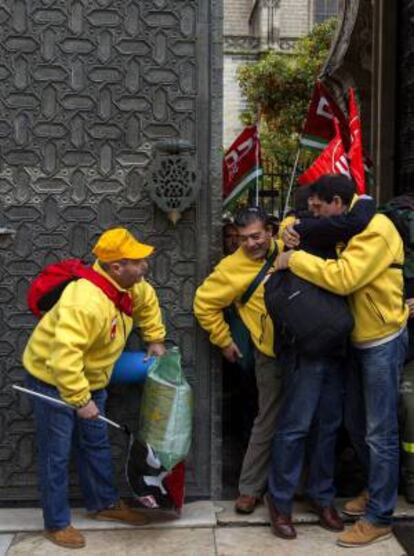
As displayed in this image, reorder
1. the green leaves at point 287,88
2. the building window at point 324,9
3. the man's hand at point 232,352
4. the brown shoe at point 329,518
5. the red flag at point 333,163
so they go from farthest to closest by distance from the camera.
→ the building window at point 324,9 → the green leaves at point 287,88 → the red flag at point 333,163 → the man's hand at point 232,352 → the brown shoe at point 329,518

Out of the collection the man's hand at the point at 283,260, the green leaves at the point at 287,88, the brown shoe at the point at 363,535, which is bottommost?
the brown shoe at the point at 363,535

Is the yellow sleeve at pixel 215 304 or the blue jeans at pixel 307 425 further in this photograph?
the yellow sleeve at pixel 215 304

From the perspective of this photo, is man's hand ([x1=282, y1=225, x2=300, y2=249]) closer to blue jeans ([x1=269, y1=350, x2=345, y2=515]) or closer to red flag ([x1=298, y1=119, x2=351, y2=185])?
blue jeans ([x1=269, y1=350, x2=345, y2=515])

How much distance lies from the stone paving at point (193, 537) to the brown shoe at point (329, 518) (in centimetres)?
4

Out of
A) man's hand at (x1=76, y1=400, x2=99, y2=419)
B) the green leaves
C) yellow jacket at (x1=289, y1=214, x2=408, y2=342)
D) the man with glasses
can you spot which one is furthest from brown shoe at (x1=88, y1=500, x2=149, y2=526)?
the green leaves

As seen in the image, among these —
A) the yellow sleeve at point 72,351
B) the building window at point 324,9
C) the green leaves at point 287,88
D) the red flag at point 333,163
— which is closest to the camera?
the yellow sleeve at point 72,351

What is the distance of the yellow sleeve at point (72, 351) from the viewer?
4023 millimetres

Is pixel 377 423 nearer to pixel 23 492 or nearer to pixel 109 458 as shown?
pixel 109 458

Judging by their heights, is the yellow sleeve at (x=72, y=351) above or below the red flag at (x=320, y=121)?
below

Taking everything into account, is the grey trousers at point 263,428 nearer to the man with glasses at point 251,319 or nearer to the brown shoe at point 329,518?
the man with glasses at point 251,319

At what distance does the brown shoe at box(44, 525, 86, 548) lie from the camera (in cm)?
441

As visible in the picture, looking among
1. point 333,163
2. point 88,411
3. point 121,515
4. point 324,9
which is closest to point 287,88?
point 324,9

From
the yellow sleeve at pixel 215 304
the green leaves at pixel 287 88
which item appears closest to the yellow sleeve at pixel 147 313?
the yellow sleeve at pixel 215 304

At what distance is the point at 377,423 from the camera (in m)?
4.42
